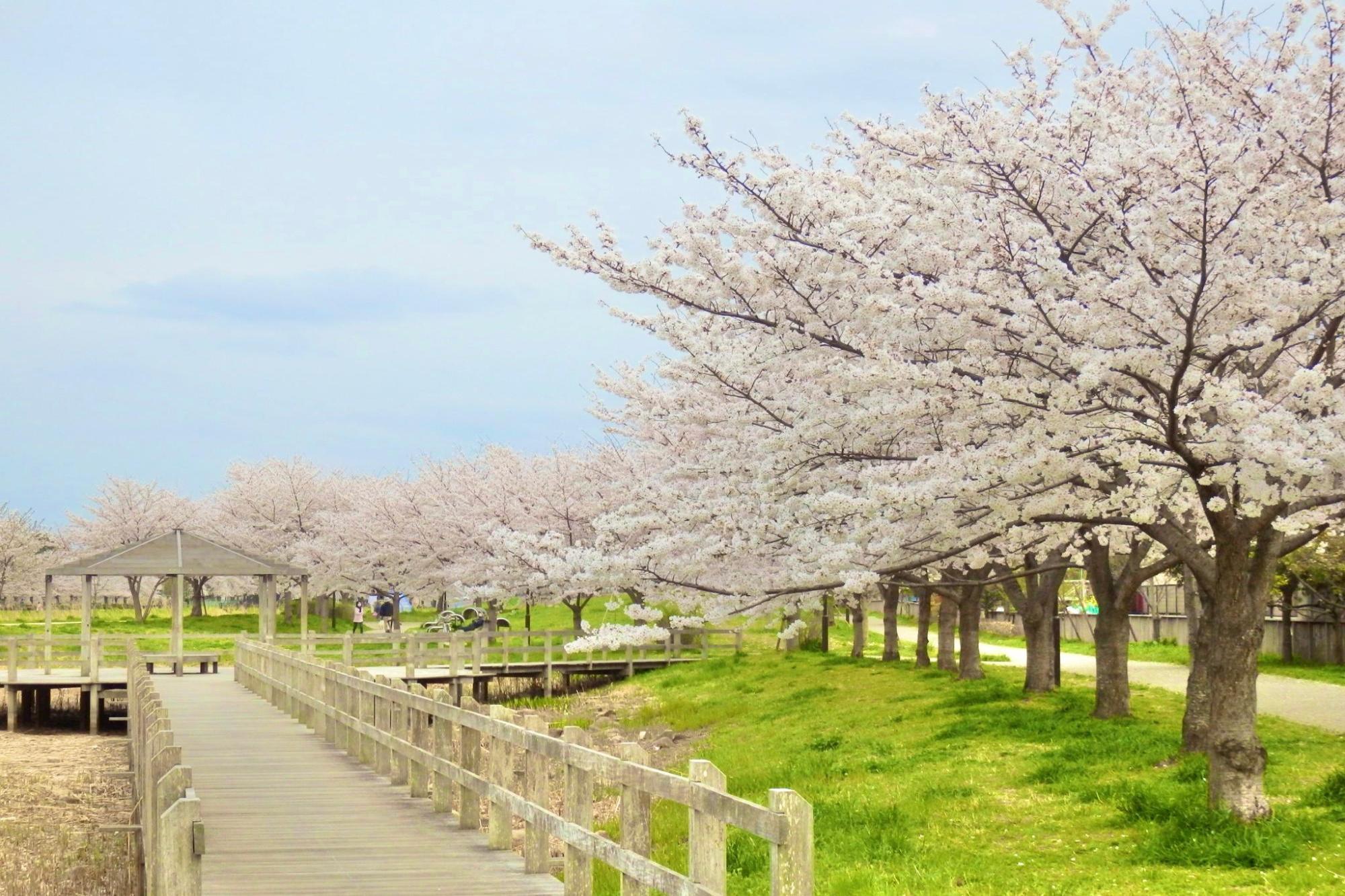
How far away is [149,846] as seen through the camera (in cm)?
852

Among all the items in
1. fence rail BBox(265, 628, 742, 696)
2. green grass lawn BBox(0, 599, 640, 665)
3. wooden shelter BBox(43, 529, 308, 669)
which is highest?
wooden shelter BBox(43, 529, 308, 669)

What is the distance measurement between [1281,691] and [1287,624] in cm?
894

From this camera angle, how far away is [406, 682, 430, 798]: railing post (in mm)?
13344

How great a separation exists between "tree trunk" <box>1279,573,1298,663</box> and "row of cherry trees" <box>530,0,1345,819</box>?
20.4 m

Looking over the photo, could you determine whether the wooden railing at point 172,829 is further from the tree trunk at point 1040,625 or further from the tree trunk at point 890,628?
the tree trunk at point 890,628

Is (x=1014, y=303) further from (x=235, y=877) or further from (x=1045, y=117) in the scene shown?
(x=235, y=877)

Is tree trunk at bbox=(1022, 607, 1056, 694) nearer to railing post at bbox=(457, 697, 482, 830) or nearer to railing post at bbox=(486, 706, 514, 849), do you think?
railing post at bbox=(457, 697, 482, 830)

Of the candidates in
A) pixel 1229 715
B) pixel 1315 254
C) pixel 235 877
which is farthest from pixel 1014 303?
pixel 235 877

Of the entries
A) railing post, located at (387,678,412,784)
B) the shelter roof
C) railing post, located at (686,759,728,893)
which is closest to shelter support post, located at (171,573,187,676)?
the shelter roof

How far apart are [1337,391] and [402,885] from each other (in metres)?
7.67

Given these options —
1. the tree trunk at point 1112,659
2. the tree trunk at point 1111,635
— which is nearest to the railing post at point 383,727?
the tree trunk at point 1111,635

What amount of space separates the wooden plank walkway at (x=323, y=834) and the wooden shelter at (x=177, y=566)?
64.5ft

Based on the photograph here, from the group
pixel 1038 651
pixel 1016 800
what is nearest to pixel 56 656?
pixel 1038 651

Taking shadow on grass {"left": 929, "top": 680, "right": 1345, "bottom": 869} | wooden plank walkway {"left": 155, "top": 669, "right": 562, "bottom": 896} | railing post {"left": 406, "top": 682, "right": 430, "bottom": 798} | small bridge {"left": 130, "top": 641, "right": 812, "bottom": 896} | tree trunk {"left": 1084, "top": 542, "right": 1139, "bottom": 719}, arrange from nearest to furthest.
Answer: small bridge {"left": 130, "top": 641, "right": 812, "bottom": 896}, wooden plank walkway {"left": 155, "top": 669, "right": 562, "bottom": 896}, shadow on grass {"left": 929, "top": 680, "right": 1345, "bottom": 869}, railing post {"left": 406, "top": 682, "right": 430, "bottom": 798}, tree trunk {"left": 1084, "top": 542, "right": 1139, "bottom": 719}
